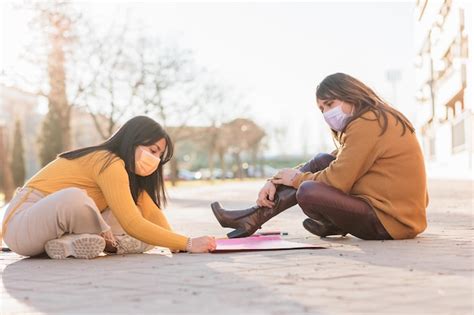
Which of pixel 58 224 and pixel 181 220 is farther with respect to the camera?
pixel 181 220

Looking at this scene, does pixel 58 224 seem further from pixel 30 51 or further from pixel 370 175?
pixel 30 51

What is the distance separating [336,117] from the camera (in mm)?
5684

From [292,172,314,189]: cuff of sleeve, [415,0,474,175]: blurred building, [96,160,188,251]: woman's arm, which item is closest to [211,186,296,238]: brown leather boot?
[292,172,314,189]: cuff of sleeve

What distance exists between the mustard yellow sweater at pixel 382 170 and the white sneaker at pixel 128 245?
1440 mm

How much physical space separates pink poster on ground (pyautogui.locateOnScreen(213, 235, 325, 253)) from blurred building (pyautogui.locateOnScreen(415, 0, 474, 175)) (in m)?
20.7

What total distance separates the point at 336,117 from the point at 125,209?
177 cm

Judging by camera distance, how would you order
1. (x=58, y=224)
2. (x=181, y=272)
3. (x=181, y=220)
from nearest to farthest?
1. (x=181, y=272)
2. (x=58, y=224)
3. (x=181, y=220)

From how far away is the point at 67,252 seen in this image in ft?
17.3

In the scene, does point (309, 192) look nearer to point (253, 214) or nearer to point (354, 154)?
point (354, 154)

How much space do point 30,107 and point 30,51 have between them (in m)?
51.8

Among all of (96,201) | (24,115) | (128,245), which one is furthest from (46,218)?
(24,115)

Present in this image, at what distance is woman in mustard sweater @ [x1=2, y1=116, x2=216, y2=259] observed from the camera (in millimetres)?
5074

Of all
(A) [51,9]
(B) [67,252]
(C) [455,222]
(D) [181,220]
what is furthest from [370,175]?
(A) [51,9]

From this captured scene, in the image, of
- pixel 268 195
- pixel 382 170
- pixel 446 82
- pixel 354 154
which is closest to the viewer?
pixel 354 154
